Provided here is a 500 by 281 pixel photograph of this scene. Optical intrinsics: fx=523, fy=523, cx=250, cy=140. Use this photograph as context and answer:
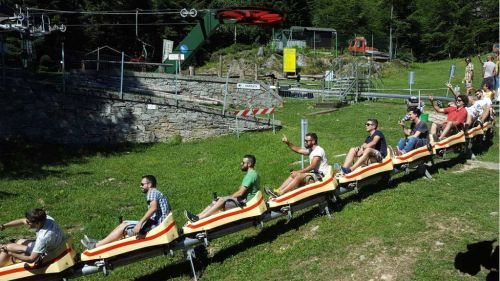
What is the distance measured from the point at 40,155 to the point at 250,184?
40.9 ft

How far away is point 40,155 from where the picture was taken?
Answer: 60.9ft

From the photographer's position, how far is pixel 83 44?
3956 cm

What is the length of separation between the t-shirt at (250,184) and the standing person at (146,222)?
1356mm

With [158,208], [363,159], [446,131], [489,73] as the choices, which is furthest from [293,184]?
[489,73]

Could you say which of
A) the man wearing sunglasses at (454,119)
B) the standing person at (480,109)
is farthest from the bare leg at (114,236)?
the standing person at (480,109)

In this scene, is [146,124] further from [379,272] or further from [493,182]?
[379,272]

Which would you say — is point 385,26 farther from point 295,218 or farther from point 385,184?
point 295,218

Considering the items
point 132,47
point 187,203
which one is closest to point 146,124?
point 187,203

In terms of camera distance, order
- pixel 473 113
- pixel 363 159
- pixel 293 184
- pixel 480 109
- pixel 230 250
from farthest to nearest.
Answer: pixel 480 109 < pixel 473 113 < pixel 363 159 < pixel 293 184 < pixel 230 250

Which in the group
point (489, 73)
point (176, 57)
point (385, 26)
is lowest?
point (489, 73)

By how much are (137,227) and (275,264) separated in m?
2.10

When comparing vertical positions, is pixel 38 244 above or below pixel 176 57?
below

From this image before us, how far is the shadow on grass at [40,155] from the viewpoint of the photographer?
16.3m

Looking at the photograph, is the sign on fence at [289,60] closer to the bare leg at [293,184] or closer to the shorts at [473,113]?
the shorts at [473,113]
